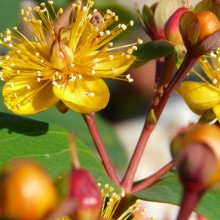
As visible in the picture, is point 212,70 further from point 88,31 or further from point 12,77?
point 12,77

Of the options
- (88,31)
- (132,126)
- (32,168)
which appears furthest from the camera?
(132,126)

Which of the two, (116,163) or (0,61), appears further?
(116,163)

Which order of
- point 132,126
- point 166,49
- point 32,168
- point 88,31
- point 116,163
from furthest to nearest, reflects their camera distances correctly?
1. point 132,126
2. point 116,163
3. point 88,31
4. point 166,49
5. point 32,168

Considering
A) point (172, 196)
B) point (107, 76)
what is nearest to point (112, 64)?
point (107, 76)

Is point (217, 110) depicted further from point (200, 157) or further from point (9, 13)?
point (9, 13)

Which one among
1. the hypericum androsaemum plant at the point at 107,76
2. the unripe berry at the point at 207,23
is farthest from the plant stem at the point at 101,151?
the unripe berry at the point at 207,23

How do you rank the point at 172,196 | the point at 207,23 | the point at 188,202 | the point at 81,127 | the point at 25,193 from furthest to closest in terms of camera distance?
the point at 81,127
the point at 172,196
the point at 207,23
the point at 188,202
the point at 25,193

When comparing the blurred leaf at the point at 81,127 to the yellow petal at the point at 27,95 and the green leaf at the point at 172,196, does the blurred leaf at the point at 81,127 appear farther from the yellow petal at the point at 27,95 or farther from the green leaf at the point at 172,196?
the green leaf at the point at 172,196

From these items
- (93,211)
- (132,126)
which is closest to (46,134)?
(93,211)
